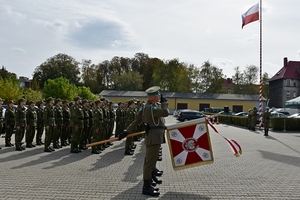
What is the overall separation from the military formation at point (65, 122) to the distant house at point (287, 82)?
210ft

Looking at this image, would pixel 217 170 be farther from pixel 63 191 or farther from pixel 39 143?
pixel 39 143

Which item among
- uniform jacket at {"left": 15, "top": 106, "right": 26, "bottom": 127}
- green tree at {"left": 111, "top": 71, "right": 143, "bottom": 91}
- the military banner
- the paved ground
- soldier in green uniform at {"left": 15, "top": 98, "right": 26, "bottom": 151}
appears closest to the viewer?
the paved ground

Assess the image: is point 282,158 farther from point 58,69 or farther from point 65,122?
point 58,69

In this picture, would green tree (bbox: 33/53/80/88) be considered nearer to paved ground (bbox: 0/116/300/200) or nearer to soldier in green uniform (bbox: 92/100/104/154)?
soldier in green uniform (bbox: 92/100/104/154)

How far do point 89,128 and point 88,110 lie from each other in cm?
74

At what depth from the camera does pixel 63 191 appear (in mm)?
6043

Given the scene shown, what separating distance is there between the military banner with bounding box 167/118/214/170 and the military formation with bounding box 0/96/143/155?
4.34 m

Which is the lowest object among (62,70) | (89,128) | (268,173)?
(268,173)

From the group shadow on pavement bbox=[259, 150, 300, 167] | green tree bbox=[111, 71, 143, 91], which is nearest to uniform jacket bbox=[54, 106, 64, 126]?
shadow on pavement bbox=[259, 150, 300, 167]

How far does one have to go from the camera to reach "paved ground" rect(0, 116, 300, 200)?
597 cm

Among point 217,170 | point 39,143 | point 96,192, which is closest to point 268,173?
point 217,170

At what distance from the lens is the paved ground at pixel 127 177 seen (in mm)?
5973

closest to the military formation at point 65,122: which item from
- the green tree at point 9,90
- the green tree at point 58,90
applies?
the green tree at point 9,90

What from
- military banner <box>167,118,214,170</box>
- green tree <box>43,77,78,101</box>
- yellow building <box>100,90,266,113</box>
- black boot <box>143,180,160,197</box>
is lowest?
black boot <box>143,180,160,197</box>
